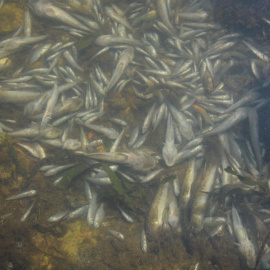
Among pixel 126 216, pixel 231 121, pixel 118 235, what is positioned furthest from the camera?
pixel 231 121

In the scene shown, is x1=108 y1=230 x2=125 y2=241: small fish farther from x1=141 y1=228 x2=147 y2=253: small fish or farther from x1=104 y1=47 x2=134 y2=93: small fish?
x1=104 y1=47 x2=134 y2=93: small fish

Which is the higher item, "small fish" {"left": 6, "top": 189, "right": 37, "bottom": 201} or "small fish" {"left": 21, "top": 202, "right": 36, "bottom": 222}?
"small fish" {"left": 6, "top": 189, "right": 37, "bottom": 201}

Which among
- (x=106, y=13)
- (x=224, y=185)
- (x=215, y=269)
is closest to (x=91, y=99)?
(x=106, y=13)

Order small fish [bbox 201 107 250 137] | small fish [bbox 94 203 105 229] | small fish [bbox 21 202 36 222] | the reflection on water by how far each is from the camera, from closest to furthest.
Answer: small fish [bbox 21 202 36 222] → the reflection on water → small fish [bbox 94 203 105 229] → small fish [bbox 201 107 250 137]

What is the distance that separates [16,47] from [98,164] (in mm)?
3035

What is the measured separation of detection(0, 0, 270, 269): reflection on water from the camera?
125 inches

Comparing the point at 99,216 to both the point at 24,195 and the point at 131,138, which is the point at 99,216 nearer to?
the point at 24,195

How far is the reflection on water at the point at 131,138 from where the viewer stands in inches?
125

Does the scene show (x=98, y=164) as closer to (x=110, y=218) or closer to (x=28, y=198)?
(x=110, y=218)

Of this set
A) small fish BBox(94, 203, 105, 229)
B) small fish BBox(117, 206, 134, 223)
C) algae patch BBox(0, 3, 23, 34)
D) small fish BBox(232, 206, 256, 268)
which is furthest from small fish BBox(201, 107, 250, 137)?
algae patch BBox(0, 3, 23, 34)

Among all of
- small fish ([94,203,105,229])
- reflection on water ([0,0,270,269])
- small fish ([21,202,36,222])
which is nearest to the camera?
small fish ([21,202,36,222])

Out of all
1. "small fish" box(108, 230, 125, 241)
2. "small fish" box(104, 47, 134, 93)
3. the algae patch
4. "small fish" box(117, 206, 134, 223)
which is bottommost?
"small fish" box(108, 230, 125, 241)

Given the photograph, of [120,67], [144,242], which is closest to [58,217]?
[144,242]

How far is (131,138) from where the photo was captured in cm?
388
